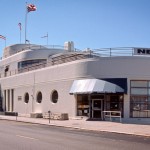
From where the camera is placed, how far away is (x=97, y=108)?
35469mm

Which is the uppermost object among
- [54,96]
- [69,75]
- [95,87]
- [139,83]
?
[69,75]

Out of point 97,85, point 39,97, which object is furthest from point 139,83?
point 39,97

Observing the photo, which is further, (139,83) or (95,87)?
(139,83)

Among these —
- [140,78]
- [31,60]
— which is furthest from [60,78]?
[31,60]

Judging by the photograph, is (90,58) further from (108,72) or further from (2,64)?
(2,64)

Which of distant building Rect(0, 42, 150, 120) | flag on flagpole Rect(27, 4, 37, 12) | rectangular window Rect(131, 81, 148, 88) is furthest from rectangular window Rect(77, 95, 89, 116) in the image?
flag on flagpole Rect(27, 4, 37, 12)

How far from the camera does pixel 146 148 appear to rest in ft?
47.8

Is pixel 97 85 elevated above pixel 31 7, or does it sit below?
below

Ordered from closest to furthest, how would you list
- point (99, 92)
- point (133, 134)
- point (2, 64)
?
point (133, 134) < point (99, 92) < point (2, 64)

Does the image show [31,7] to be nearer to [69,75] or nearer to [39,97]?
[39,97]

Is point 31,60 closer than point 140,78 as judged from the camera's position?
No

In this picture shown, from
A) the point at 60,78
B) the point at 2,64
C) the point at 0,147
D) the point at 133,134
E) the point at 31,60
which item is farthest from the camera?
the point at 2,64

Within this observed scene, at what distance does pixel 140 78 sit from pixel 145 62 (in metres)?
1.54

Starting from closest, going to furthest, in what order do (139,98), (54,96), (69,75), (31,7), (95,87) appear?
(95,87) → (139,98) → (69,75) → (54,96) → (31,7)
